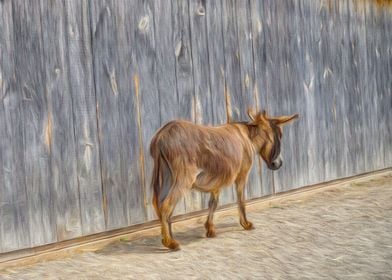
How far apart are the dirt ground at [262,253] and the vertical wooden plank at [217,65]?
0.83 metres

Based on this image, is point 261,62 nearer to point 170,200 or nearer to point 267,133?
point 267,133

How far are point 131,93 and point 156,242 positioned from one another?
136cm

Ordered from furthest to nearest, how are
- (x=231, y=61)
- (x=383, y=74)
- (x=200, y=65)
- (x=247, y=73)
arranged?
(x=383, y=74), (x=247, y=73), (x=231, y=61), (x=200, y=65)

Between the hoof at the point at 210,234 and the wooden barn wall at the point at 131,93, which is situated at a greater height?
the wooden barn wall at the point at 131,93

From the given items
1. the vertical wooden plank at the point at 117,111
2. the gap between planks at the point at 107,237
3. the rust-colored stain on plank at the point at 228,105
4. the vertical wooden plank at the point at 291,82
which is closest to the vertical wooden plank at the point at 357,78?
the vertical wooden plank at the point at 291,82

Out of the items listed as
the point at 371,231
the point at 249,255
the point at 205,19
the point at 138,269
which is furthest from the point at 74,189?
the point at 371,231

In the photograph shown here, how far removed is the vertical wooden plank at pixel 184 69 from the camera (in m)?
5.60

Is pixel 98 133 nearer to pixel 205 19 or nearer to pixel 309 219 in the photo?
pixel 205 19

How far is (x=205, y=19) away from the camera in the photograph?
5.93 meters

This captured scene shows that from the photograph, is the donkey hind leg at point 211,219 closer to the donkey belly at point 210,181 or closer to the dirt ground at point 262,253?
the dirt ground at point 262,253

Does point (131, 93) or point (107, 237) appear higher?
point (131, 93)

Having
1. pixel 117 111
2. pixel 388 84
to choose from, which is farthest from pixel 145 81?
pixel 388 84

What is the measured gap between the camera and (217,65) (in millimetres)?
6027

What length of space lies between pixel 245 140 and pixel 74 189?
1.63m
